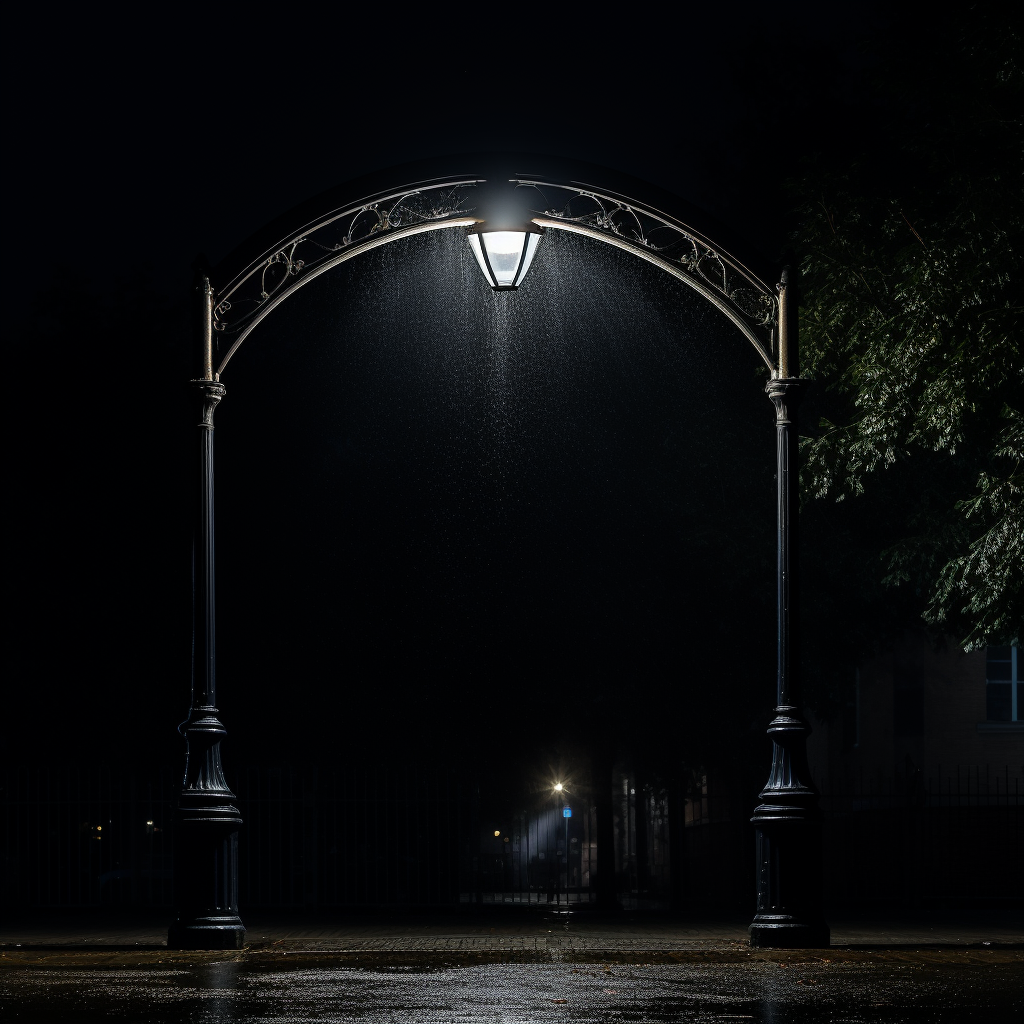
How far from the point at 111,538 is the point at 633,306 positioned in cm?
851

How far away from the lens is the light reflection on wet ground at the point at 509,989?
23.7ft

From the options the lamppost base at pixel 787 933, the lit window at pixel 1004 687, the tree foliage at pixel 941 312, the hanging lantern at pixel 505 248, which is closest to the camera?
the lamppost base at pixel 787 933

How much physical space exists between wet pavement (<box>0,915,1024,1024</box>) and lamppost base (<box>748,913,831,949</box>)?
0.17 meters

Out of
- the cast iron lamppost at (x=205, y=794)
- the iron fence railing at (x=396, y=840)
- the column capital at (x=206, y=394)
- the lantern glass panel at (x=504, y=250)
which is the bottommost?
the iron fence railing at (x=396, y=840)

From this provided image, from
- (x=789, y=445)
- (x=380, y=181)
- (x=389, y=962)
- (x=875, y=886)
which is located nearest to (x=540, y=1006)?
(x=389, y=962)

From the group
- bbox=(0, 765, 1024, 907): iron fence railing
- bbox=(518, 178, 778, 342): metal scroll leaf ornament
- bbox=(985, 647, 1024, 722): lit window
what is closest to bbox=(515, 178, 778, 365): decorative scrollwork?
bbox=(518, 178, 778, 342): metal scroll leaf ornament

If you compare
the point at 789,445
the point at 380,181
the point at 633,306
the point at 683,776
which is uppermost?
the point at 633,306

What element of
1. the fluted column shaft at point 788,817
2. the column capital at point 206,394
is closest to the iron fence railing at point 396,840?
the column capital at point 206,394

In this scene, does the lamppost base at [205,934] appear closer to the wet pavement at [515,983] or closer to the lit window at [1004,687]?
the wet pavement at [515,983]

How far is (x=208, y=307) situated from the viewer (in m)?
12.2

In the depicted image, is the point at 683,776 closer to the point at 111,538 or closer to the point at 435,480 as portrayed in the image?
the point at 435,480

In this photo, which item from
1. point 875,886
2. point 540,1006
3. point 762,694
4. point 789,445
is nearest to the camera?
point 540,1006

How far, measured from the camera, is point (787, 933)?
36.6 ft

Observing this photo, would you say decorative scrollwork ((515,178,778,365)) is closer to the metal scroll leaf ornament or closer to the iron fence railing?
the metal scroll leaf ornament
